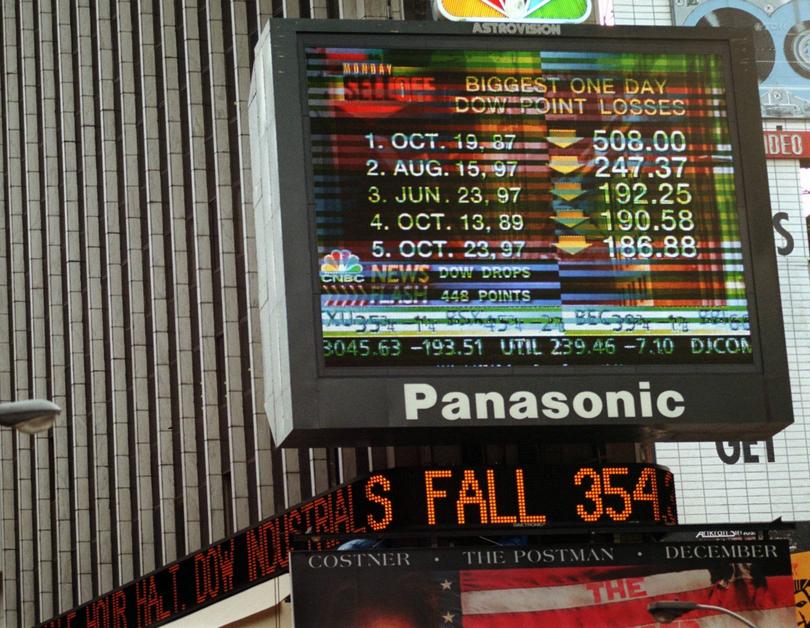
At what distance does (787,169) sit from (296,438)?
23279 mm

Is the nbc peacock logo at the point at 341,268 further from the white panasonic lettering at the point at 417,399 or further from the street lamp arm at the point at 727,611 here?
the street lamp arm at the point at 727,611

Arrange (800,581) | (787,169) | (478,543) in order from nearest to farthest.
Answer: (478,543)
(800,581)
(787,169)

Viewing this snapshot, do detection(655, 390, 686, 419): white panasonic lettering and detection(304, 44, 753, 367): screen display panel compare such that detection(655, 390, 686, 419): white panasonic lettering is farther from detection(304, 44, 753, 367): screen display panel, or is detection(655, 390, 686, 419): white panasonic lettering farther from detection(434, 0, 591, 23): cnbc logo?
detection(434, 0, 591, 23): cnbc logo

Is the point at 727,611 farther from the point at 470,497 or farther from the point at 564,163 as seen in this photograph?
the point at 564,163

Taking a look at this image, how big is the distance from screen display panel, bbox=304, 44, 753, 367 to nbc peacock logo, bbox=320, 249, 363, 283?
2 centimetres

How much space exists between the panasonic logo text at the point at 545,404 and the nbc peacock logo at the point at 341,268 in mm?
1778

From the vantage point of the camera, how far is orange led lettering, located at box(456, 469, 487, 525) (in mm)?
29375

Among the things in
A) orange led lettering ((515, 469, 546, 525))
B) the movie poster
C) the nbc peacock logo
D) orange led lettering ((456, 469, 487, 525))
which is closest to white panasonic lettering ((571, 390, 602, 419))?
orange led lettering ((515, 469, 546, 525))

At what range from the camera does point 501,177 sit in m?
30.7

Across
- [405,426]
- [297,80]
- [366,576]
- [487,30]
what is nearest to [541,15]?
[487,30]

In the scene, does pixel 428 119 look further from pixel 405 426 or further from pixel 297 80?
pixel 405 426

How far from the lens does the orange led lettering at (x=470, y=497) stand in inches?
1156

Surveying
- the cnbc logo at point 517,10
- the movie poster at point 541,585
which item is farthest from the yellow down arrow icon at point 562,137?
the movie poster at point 541,585

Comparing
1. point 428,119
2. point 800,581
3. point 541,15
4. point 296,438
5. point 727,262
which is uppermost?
point 541,15
